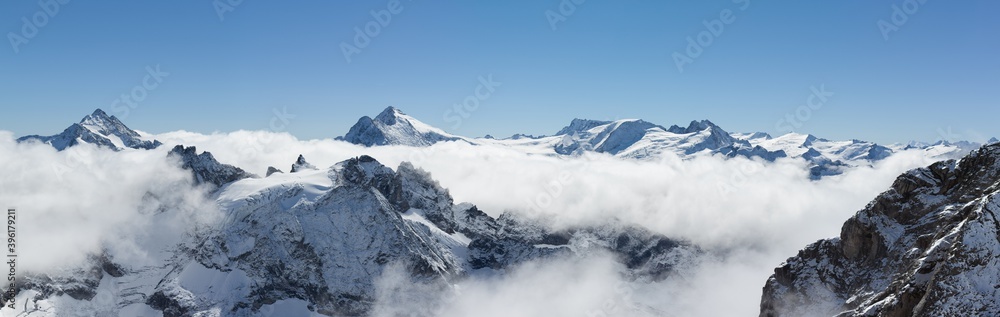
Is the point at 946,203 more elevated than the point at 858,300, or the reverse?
the point at 946,203

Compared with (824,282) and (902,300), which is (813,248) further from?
(902,300)

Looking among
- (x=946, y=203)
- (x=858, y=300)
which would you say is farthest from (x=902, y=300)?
(x=946, y=203)

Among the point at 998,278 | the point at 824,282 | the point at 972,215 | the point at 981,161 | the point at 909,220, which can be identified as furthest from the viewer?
the point at 824,282

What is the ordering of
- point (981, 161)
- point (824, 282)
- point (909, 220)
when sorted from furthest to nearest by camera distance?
point (824, 282) → point (909, 220) → point (981, 161)

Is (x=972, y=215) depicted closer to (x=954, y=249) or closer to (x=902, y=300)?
(x=954, y=249)

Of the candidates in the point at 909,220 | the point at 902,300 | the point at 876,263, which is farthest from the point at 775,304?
the point at 902,300

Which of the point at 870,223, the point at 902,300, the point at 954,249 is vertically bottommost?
the point at 902,300

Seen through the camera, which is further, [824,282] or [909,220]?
[824,282]
